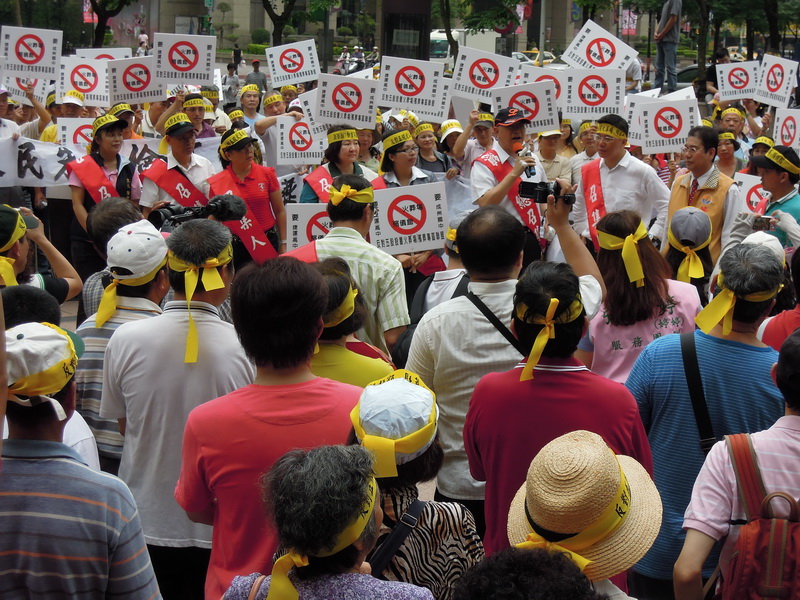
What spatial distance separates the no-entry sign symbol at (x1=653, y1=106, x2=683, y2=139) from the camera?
928cm

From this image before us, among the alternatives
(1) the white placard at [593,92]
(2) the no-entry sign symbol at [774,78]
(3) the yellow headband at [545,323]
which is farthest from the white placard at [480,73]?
(3) the yellow headband at [545,323]

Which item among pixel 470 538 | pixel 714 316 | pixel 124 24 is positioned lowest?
pixel 470 538

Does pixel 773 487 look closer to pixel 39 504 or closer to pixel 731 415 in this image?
pixel 731 415

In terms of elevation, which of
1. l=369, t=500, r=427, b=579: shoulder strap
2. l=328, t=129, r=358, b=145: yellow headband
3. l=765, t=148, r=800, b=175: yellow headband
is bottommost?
l=369, t=500, r=427, b=579: shoulder strap

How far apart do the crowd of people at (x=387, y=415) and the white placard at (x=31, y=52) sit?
222 inches

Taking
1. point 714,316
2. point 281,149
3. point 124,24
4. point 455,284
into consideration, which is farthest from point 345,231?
point 124,24

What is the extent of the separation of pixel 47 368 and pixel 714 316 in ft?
7.16

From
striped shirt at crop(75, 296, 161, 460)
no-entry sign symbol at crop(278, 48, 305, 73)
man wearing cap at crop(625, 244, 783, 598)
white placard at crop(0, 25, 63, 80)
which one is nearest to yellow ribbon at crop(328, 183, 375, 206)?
striped shirt at crop(75, 296, 161, 460)

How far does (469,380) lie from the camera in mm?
3684

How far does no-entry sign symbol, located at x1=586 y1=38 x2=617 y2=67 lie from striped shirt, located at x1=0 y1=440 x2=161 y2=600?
8.78m

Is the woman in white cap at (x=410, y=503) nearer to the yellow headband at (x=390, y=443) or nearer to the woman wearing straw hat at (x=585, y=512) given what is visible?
the yellow headband at (x=390, y=443)

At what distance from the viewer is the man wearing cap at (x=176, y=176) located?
24.1 ft

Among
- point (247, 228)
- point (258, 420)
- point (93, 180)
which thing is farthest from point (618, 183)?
point (258, 420)

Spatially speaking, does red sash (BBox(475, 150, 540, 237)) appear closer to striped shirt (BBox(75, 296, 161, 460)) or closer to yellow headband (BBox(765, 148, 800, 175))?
yellow headband (BBox(765, 148, 800, 175))
